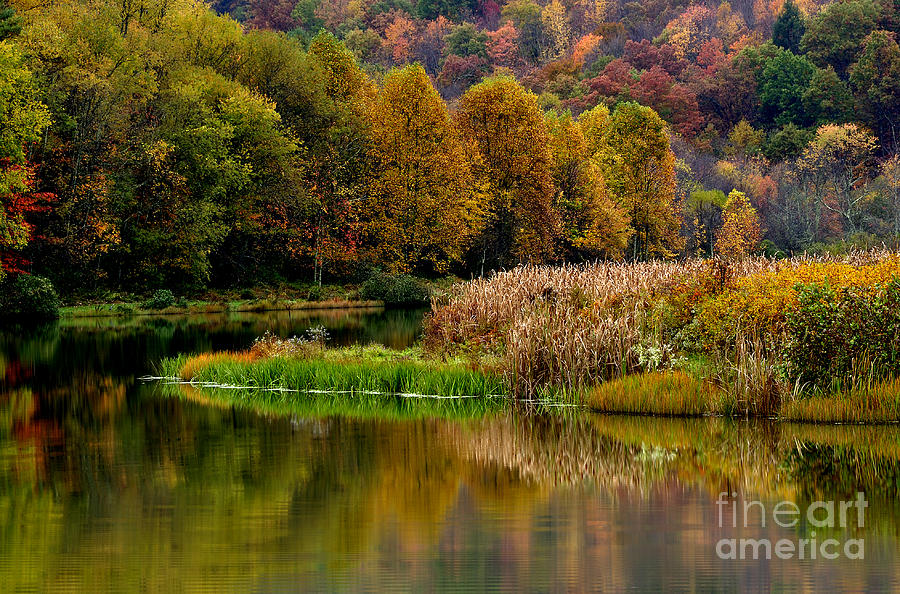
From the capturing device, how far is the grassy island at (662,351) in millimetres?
19672

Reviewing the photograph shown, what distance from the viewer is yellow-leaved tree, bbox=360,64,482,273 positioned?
70.6 metres

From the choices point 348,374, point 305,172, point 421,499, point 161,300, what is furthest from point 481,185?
point 421,499

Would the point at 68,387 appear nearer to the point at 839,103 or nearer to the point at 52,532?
the point at 52,532

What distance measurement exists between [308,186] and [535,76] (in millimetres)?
83205

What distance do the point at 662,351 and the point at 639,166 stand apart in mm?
66149

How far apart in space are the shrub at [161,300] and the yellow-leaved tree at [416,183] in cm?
1590

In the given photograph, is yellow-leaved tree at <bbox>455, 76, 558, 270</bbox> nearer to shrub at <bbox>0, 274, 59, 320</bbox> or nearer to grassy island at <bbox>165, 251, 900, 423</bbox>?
shrub at <bbox>0, 274, 59, 320</bbox>

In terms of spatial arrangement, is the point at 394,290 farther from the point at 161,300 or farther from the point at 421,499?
the point at 421,499

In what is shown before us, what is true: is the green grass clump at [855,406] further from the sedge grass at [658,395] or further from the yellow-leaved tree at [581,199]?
the yellow-leaved tree at [581,199]

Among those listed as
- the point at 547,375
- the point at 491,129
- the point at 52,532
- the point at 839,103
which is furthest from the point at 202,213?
the point at 839,103

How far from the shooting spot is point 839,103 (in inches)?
4936

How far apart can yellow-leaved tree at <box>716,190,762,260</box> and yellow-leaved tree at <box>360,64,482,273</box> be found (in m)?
31.7

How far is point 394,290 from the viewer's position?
6644 centimetres

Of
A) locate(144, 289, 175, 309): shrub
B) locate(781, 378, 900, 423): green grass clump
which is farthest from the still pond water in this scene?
locate(144, 289, 175, 309): shrub
